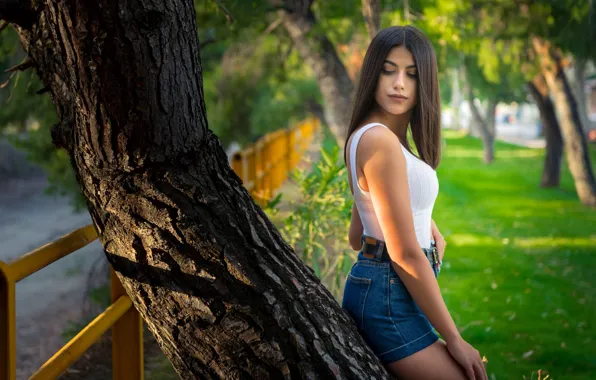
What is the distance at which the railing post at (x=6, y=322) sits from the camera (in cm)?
202

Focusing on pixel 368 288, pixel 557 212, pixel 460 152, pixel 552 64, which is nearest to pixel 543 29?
pixel 552 64

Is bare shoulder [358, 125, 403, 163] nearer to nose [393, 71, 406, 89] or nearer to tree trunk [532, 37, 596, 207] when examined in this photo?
nose [393, 71, 406, 89]

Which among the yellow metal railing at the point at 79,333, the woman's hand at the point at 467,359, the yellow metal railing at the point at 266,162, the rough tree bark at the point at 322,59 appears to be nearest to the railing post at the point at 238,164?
the yellow metal railing at the point at 266,162

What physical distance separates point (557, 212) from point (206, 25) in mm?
8912

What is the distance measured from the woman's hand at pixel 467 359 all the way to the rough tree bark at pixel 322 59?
7354mm

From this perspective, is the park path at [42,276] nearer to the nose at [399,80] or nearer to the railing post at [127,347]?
the railing post at [127,347]

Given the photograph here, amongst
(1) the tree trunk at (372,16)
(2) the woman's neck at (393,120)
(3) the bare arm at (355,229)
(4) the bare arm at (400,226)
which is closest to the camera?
(4) the bare arm at (400,226)

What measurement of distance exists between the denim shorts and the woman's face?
18.6 inches

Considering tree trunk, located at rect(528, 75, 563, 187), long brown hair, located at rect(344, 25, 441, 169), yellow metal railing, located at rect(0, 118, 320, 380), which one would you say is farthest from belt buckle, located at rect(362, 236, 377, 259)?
tree trunk, located at rect(528, 75, 563, 187)

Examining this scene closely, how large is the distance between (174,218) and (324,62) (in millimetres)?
7692

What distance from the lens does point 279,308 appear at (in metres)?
2.37

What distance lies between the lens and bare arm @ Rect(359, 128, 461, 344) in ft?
7.61

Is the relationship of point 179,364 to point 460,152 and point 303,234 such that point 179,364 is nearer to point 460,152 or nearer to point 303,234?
point 303,234

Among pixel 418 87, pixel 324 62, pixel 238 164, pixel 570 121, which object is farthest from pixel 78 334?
pixel 570 121
